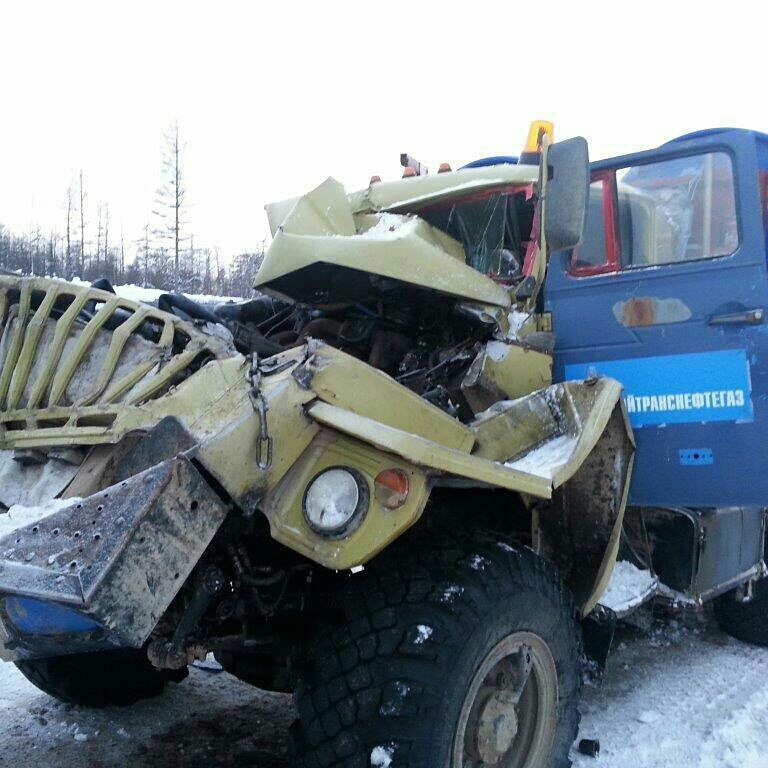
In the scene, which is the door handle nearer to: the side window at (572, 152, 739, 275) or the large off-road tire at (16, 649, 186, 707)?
the side window at (572, 152, 739, 275)

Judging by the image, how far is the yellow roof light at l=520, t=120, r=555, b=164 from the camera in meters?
4.34

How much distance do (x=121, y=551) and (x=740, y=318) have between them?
2803 mm

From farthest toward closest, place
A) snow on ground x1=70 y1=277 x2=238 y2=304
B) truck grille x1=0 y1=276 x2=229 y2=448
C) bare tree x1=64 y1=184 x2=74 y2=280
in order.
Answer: bare tree x1=64 y1=184 x2=74 y2=280 → snow on ground x1=70 y1=277 x2=238 y2=304 → truck grille x1=0 y1=276 x2=229 y2=448

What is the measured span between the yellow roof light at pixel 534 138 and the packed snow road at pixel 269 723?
2.88 m

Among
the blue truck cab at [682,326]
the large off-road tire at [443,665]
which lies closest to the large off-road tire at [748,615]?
the blue truck cab at [682,326]

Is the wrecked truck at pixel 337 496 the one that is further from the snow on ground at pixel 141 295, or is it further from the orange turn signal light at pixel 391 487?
the snow on ground at pixel 141 295

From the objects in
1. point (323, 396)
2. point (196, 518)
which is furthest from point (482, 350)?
point (196, 518)

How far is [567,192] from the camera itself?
3451 millimetres

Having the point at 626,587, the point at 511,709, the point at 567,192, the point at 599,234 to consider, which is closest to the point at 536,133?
the point at 599,234

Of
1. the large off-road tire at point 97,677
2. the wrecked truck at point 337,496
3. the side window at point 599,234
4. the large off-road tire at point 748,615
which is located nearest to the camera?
the wrecked truck at point 337,496

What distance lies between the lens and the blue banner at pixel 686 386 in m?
3.51

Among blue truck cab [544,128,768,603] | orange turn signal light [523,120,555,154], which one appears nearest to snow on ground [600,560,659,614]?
blue truck cab [544,128,768,603]

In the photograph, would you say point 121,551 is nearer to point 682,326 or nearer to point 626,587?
point 626,587

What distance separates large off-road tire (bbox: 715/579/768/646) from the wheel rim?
261 cm
